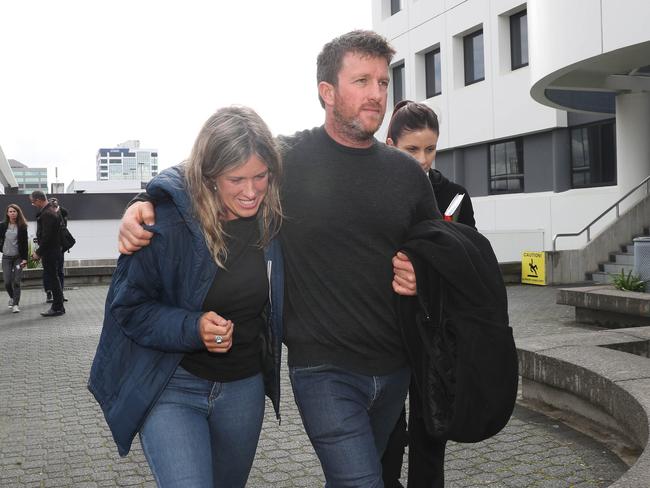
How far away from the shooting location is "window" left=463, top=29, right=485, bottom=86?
2570 centimetres

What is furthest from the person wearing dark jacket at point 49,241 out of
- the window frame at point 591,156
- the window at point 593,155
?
the window at point 593,155

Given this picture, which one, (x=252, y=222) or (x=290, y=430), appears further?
(x=290, y=430)

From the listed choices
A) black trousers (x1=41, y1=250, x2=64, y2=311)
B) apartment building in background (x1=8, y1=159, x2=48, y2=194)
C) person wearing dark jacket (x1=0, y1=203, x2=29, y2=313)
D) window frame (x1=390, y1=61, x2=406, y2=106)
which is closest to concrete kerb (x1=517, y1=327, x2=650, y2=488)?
black trousers (x1=41, y1=250, x2=64, y2=311)

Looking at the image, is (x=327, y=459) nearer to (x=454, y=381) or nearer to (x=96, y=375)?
(x=454, y=381)

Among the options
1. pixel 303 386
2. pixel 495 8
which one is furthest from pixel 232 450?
pixel 495 8

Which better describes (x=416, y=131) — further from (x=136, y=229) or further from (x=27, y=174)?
(x=27, y=174)

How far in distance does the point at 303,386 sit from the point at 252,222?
0.61 m

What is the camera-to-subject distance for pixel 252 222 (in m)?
2.72

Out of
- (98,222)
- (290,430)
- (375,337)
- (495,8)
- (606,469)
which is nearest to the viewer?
(375,337)

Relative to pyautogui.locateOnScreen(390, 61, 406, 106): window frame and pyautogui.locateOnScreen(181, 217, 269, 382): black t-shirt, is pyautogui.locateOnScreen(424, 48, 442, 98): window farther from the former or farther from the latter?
pyautogui.locateOnScreen(181, 217, 269, 382): black t-shirt

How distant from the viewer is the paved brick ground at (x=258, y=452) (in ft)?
15.4

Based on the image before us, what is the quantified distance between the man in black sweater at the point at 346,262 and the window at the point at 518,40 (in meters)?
21.9

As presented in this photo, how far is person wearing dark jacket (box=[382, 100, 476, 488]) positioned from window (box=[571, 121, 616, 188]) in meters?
18.8

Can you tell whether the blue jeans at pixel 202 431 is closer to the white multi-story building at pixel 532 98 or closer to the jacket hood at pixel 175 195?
the jacket hood at pixel 175 195
